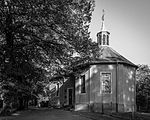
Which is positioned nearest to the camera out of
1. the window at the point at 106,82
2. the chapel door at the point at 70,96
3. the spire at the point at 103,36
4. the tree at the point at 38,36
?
the tree at the point at 38,36

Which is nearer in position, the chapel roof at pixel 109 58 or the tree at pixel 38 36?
the tree at pixel 38 36

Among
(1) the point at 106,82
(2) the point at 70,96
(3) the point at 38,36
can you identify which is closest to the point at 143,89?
(2) the point at 70,96

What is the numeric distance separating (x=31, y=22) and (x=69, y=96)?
22374 mm

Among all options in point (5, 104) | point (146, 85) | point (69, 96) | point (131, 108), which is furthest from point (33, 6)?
point (146, 85)

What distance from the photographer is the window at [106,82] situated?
90.4 feet

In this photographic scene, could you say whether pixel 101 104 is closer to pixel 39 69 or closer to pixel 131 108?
pixel 131 108

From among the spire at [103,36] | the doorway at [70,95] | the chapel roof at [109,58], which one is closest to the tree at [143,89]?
the doorway at [70,95]

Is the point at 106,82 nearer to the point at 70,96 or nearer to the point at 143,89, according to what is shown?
the point at 70,96

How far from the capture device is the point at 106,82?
2784cm

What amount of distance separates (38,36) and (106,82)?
13315mm

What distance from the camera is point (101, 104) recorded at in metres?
26.8

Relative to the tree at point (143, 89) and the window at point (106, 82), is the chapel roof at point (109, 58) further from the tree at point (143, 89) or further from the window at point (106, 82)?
the tree at point (143, 89)

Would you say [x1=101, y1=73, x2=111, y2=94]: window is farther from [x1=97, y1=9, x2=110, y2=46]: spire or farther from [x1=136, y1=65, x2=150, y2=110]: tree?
[x1=136, y1=65, x2=150, y2=110]: tree

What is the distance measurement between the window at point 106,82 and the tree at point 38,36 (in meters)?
8.53
